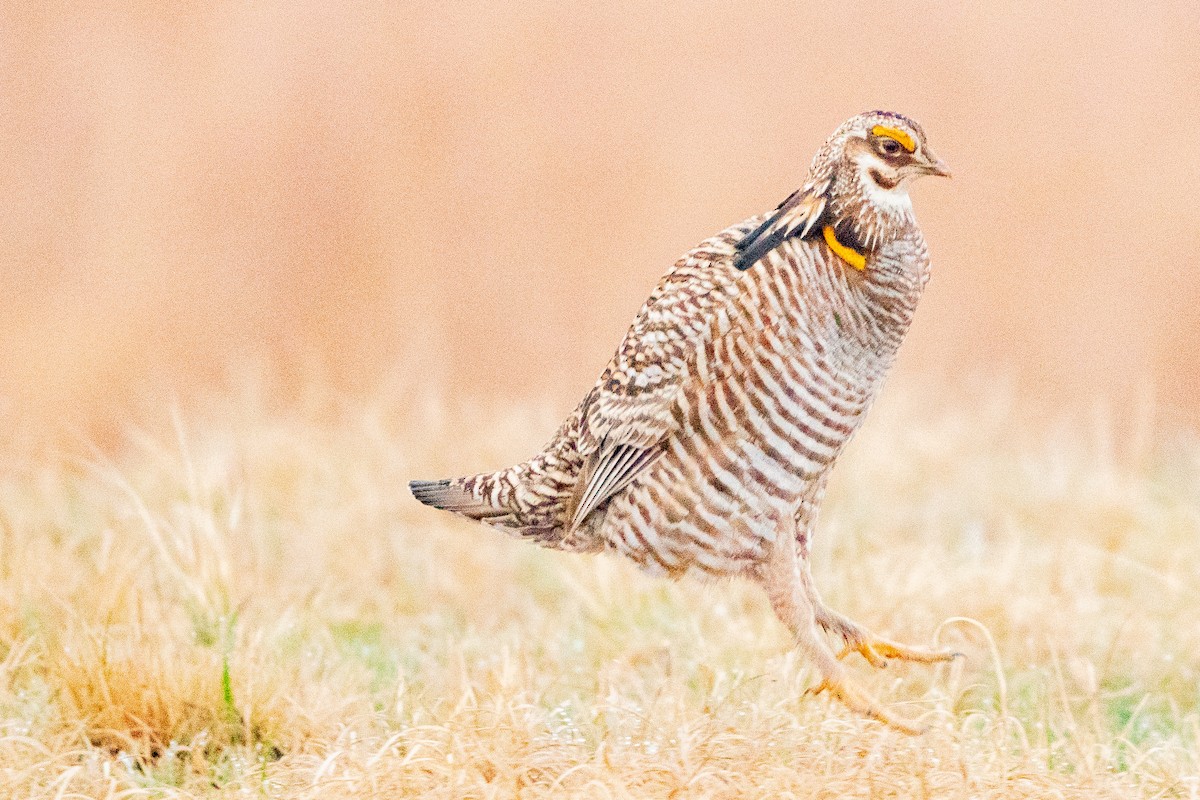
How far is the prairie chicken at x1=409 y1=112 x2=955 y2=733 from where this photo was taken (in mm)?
3102

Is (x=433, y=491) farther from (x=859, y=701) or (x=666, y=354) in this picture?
(x=859, y=701)

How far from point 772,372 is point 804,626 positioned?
0.54m

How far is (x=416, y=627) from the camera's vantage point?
4844mm

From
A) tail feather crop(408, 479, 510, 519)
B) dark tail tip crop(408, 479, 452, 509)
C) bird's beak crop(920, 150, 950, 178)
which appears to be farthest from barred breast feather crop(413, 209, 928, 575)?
dark tail tip crop(408, 479, 452, 509)

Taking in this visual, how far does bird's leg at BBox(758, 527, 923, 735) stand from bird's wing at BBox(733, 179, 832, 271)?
1.96 feet

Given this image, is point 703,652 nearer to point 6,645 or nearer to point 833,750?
point 833,750

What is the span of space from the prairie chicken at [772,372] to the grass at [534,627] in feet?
1.14

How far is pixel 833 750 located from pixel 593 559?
183 centimetres

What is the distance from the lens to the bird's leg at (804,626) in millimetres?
3137

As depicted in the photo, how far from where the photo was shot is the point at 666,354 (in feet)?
10.5

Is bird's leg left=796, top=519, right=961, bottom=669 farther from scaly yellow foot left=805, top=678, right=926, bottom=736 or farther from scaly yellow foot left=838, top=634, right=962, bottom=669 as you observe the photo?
scaly yellow foot left=805, top=678, right=926, bottom=736

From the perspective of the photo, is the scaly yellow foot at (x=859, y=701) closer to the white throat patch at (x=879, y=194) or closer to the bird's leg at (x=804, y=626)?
the bird's leg at (x=804, y=626)

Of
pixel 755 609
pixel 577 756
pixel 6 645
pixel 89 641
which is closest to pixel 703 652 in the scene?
pixel 755 609

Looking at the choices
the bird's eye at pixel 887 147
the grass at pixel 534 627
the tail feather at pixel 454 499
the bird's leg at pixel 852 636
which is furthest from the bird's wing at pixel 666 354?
the grass at pixel 534 627
